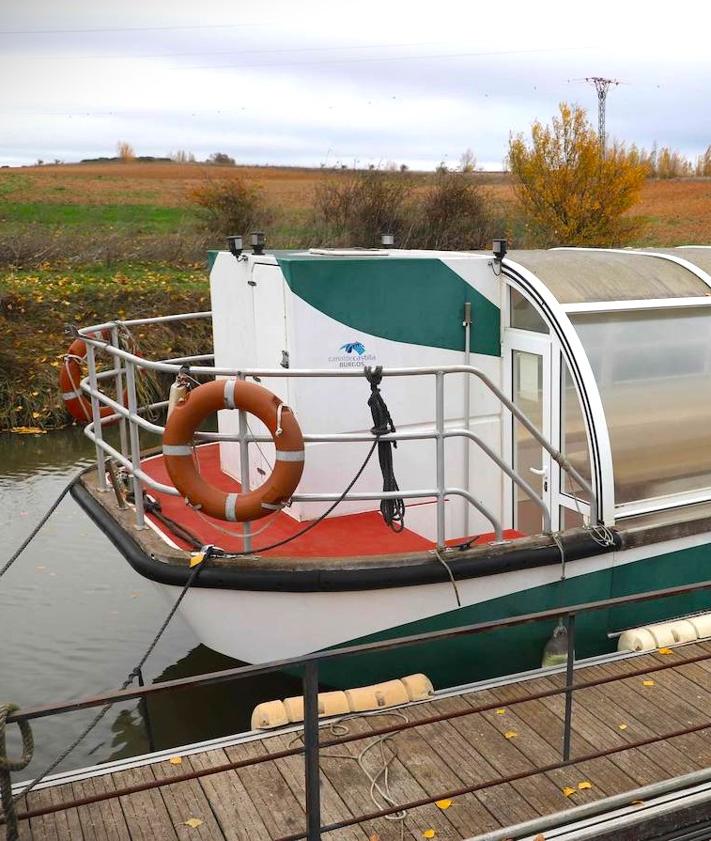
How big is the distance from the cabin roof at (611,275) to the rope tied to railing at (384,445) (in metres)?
1.53

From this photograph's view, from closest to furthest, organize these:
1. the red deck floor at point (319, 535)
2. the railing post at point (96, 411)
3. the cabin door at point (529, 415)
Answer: the red deck floor at point (319, 535) → the cabin door at point (529, 415) → the railing post at point (96, 411)

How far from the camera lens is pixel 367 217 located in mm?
27891

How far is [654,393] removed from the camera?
6215 millimetres

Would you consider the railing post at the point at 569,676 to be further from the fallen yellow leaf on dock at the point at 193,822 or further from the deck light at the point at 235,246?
the deck light at the point at 235,246

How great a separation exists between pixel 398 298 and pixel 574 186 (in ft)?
86.2

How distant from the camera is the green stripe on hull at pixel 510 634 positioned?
A: 5.73 m

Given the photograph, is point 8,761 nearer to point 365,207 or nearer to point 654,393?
point 654,393

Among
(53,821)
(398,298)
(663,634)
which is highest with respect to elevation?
(398,298)

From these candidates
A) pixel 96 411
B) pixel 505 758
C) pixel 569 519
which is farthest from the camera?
pixel 96 411

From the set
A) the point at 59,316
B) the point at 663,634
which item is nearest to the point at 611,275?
the point at 663,634

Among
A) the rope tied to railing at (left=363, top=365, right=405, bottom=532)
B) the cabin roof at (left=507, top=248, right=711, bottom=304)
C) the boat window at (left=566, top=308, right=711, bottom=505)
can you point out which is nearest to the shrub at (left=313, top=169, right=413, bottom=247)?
the cabin roof at (left=507, top=248, right=711, bottom=304)

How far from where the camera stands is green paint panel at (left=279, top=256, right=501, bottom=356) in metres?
6.05

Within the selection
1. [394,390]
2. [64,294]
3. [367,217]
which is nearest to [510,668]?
[394,390]

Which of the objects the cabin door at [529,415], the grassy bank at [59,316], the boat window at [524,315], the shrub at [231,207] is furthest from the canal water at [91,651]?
the shrub at [231,207]
